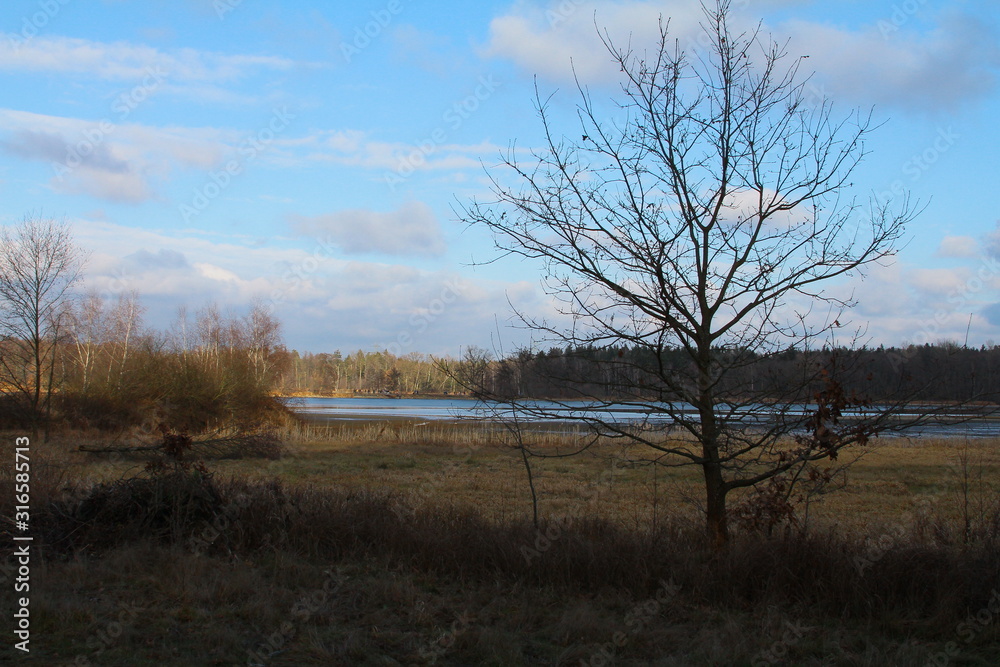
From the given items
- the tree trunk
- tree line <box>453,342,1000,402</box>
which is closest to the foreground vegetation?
the tree trunk

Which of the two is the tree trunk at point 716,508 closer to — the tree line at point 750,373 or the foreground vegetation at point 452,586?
the foreground vegetation at point 452,586

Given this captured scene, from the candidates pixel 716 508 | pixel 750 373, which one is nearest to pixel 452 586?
pixel 716 508

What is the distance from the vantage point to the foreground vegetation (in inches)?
199

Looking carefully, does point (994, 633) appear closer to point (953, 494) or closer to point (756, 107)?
point (756, 107)

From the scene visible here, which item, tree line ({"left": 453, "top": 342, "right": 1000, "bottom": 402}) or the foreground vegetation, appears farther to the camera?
tree line ({"left": 453, "top": 342, "right": 1000, "bottom": 402})

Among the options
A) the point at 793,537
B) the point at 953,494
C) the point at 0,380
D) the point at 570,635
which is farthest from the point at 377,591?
the point at 0,380

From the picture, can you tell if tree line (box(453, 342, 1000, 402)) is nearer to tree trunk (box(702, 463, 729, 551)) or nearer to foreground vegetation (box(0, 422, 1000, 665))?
tree trunk (box(702, 463, 729, 551))

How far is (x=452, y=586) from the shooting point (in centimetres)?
670

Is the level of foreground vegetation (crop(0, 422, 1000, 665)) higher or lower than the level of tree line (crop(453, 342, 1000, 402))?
lower

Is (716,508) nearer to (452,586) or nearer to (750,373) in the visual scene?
(750,373)

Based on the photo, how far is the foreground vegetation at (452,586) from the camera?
16.6ft

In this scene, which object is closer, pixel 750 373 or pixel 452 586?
pixel 750 373

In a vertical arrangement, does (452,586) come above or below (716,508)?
below

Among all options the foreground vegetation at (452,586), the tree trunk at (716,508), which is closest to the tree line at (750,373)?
the tree trunk at (716,508)
